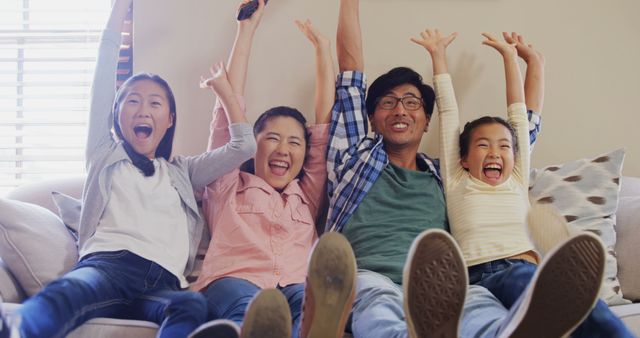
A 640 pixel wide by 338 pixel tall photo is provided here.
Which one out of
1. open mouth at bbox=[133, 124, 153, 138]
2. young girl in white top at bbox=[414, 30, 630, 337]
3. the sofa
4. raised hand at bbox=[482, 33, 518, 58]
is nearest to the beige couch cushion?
the sofa

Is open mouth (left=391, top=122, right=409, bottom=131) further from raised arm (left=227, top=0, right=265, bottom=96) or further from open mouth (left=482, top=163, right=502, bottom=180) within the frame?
raised arm (left=227, top=0, right=265, bottom=96)

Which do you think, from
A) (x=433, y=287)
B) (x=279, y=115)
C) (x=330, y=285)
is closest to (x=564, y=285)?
(x=433, y=287)

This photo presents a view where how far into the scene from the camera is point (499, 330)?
1111mm

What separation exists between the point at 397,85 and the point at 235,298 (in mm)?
836

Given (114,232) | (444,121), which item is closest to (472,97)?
(444,121)

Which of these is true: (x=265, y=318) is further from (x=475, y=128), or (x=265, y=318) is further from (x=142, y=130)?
(x=475, y=128)

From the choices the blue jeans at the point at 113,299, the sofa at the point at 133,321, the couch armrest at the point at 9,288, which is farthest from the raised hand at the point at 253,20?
the couch armrest at the point at 9,288

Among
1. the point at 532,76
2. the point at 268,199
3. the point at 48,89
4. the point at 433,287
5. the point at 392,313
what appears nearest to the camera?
the point at 433,287

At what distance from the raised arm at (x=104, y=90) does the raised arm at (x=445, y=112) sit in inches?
36.8

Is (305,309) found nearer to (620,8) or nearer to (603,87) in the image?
(603,87)

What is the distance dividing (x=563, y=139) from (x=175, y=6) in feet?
4.78

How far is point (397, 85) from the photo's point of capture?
6.22ft

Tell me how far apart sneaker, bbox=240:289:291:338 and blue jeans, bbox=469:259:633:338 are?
53 cm

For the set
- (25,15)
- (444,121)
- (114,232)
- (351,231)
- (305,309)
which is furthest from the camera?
(25,15)
